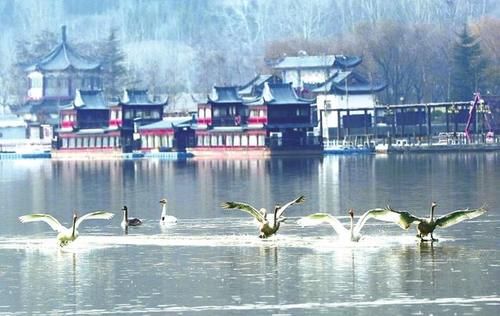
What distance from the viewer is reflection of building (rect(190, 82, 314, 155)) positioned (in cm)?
10231

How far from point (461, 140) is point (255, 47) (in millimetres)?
75223

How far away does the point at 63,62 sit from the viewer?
5487 inches

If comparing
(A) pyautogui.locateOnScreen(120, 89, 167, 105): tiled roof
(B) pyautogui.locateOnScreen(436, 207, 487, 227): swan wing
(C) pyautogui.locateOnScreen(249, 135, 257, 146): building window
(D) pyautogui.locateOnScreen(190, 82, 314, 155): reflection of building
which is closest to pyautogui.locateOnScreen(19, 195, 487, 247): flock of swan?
(B) pyautogui.locateOnScreen(436, 207, 487, 227): swan wing

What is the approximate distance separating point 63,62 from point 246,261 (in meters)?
107

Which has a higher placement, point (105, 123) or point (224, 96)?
point (224, 96)

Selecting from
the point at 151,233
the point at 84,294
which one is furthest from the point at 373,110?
the point at 84,294

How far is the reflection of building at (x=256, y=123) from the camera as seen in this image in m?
102

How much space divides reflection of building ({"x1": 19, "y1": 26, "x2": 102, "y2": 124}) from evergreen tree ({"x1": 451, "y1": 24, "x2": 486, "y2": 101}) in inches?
1224

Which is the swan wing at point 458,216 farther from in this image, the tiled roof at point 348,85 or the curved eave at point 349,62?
the curved eave at point 349,62

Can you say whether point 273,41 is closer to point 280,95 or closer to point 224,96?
point 224,96

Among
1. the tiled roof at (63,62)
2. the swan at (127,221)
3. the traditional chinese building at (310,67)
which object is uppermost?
the tiled roof at (63,62)

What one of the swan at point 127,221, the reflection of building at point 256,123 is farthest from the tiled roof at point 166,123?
the swan at point 127,221

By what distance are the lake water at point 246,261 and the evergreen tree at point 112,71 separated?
83668 mm

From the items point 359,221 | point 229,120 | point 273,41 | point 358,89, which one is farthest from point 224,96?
point 359,221
